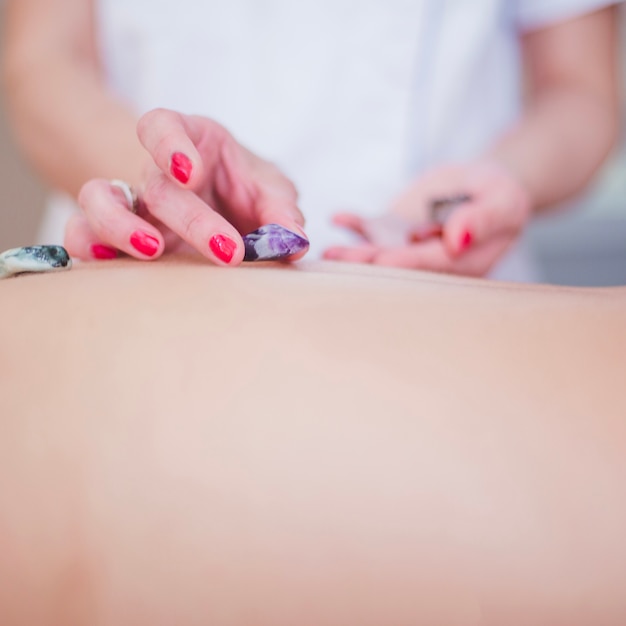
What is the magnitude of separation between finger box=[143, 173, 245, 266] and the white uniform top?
17.1 inches

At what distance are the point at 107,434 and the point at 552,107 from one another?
926mm

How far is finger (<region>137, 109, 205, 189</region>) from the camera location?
0.42m

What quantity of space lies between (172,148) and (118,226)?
60 millimetres

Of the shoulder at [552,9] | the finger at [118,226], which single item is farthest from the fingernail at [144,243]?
the shoulder at [552,9]

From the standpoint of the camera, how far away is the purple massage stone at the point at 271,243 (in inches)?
16.7

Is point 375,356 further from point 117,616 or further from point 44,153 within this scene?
point 44,153

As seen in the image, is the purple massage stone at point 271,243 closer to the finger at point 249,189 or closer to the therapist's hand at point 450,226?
the finger at point 249,189

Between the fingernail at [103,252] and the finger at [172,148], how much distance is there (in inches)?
3.1

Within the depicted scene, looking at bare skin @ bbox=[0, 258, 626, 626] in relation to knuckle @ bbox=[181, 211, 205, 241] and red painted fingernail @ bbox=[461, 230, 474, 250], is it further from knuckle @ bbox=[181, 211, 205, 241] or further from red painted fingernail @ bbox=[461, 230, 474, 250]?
red painted fingernail @ bbox=[461, 230, 474, 250]

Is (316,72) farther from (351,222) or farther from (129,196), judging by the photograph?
(129,196)

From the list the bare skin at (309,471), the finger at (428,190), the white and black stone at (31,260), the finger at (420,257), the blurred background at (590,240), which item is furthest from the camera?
the blurred background at (590,240)

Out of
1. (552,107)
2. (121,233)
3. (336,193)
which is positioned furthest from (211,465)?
(552,107)

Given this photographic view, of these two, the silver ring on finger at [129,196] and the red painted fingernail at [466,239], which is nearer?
the silver ring on finger at [129,196]

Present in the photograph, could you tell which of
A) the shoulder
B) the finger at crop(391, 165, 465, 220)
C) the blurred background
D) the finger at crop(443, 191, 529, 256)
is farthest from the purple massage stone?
the blurred background
